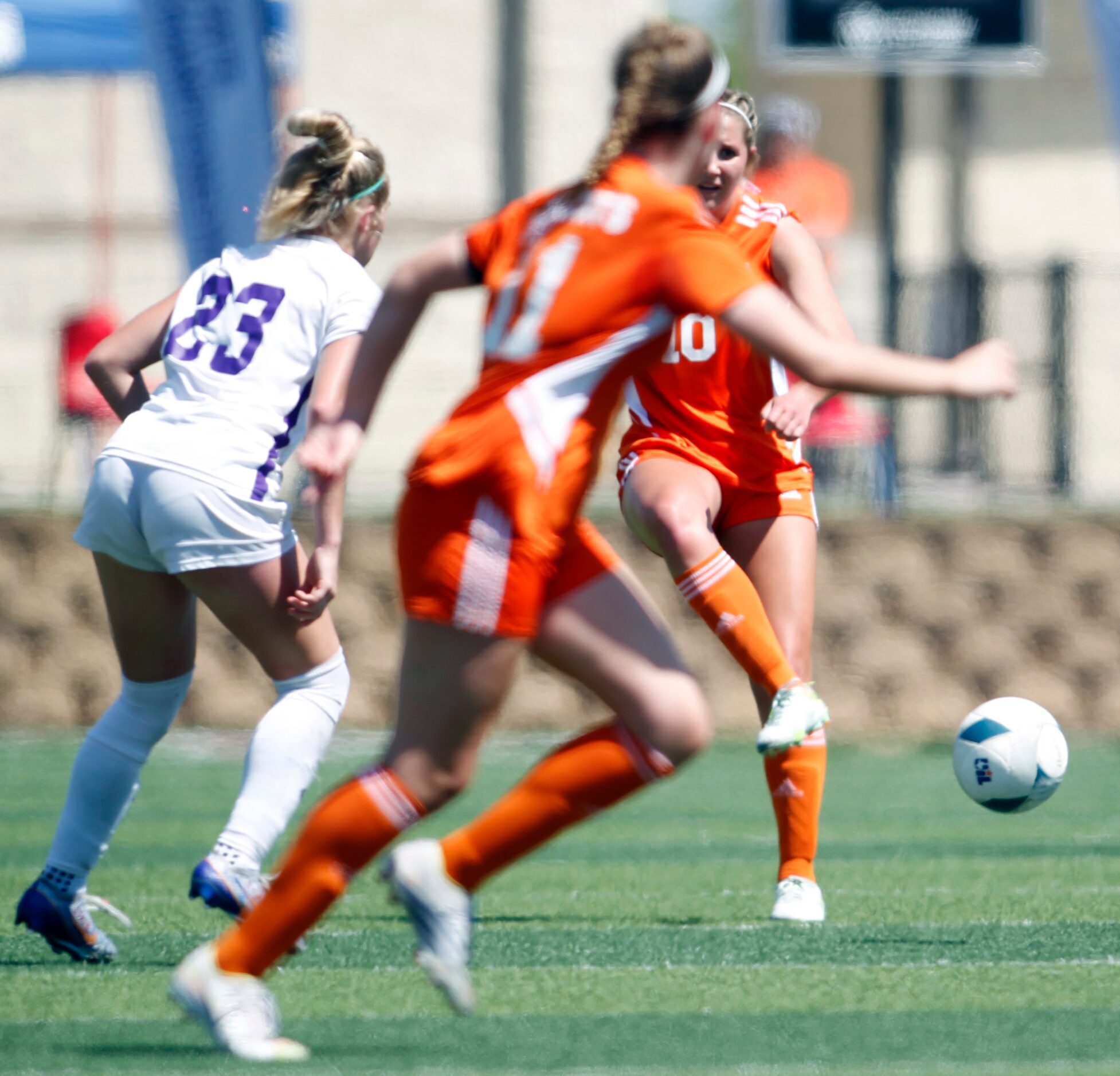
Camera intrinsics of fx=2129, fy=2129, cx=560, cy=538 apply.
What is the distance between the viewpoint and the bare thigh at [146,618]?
4977 millimetres

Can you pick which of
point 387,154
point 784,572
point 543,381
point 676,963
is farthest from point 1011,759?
point 387,154

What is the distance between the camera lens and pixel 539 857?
7.71 metres

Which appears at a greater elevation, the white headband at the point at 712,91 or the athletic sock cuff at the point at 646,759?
the white headband at the point at 712,91

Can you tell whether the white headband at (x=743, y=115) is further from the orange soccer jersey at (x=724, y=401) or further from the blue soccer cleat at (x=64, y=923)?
the blue soccer cleat at (x=64, y=923)

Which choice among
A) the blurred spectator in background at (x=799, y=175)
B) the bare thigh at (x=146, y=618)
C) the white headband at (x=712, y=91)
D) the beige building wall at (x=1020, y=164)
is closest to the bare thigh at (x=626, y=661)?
the white headband at (x=712, y=91)

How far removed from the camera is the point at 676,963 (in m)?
5.02

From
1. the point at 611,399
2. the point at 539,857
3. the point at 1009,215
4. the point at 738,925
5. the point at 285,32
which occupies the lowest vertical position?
the point at 1009,215

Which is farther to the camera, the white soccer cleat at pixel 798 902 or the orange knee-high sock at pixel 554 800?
the white soccer cleat at pixel 798 902

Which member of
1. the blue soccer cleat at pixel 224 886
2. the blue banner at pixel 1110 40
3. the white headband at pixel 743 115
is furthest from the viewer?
the blue banner at pixel 1110 40

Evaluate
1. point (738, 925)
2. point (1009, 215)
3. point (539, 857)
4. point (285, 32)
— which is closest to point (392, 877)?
point (738, 925)

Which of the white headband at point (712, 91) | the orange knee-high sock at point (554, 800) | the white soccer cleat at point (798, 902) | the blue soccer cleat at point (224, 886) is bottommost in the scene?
the white soccer cleat at point (798, 902)

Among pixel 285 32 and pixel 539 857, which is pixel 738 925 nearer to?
pixel 539 857

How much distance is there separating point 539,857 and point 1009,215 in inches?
681

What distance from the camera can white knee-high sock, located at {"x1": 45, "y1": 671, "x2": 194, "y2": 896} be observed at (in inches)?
196
